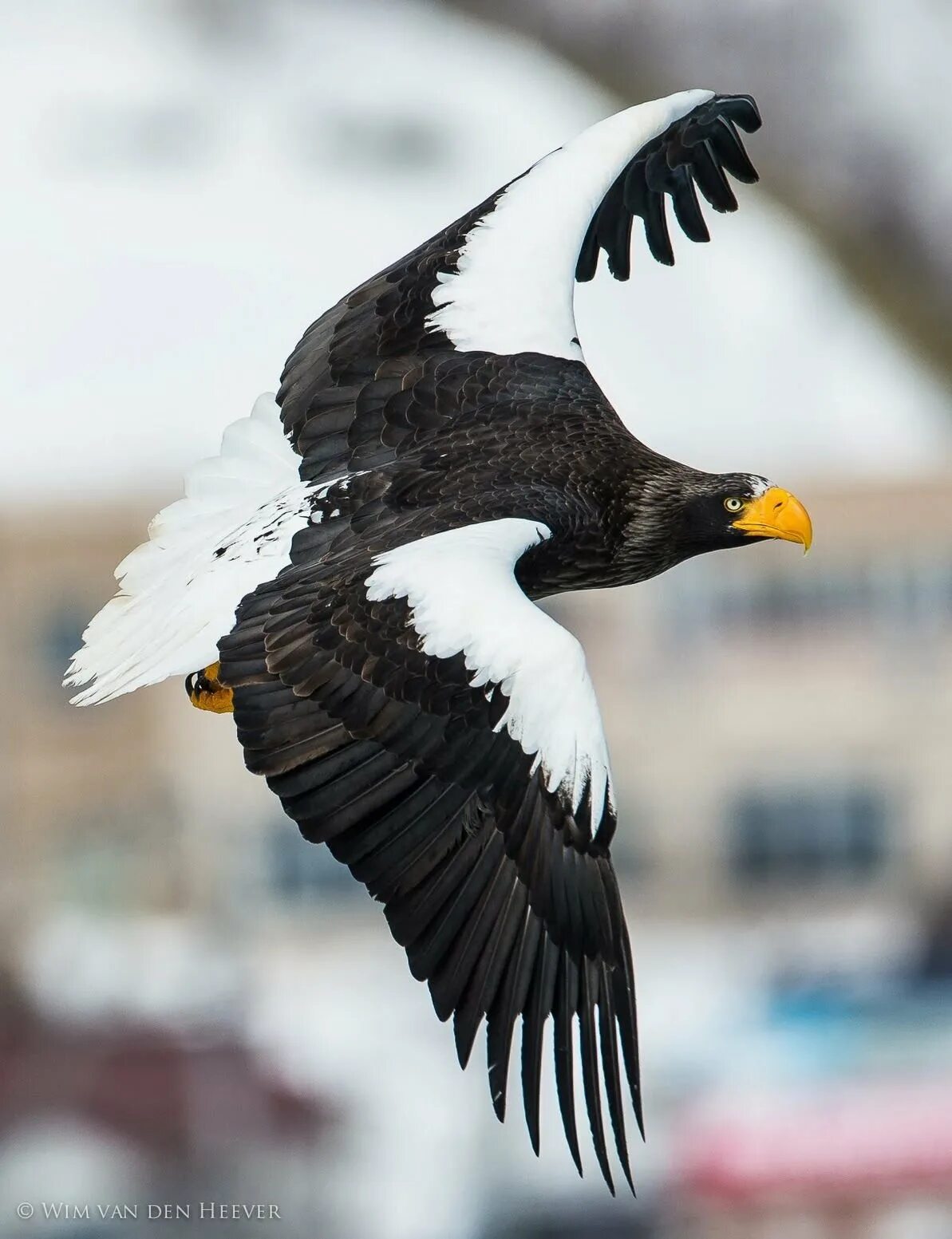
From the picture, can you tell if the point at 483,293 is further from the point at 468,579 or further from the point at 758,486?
the point at 468,579

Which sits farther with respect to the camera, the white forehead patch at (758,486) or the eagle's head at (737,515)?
the white forehead patch at (758,486)

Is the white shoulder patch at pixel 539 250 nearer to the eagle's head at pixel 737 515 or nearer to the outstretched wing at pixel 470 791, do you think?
the eagle's head at pixel 737 515

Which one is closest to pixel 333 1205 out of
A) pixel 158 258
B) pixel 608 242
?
pixel 608 242

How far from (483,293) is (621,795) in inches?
1065

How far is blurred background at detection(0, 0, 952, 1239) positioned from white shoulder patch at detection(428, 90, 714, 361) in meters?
19.9

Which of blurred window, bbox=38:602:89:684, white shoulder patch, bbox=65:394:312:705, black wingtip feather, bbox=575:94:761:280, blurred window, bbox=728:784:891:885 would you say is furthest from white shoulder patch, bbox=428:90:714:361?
blurred window, bbox=728:784:891:885

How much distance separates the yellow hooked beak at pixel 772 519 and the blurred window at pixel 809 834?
29.1 metres

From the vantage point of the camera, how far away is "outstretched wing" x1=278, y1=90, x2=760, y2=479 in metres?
6.54

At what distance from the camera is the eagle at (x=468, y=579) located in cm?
527

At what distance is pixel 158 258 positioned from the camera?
5538cm

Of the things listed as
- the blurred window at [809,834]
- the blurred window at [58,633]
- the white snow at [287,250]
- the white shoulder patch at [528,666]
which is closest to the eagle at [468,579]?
the white shoulder patch at [528,666]

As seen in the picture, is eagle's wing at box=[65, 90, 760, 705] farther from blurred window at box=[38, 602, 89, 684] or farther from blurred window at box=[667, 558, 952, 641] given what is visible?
blurred window at box=[667, 558, 952, 641]

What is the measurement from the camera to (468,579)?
5.45 m

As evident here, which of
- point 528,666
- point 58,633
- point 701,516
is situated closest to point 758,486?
point 701,516
